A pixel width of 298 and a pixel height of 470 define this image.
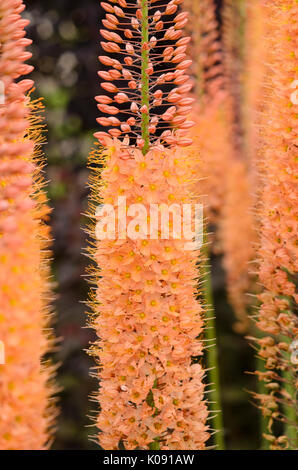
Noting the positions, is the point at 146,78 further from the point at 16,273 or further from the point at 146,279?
the point at 16,273

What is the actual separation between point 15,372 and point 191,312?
1.97 feet

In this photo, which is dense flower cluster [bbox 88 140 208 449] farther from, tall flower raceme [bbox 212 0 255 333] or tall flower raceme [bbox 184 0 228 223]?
tall flower raceme [bbox 212 0 255 333]

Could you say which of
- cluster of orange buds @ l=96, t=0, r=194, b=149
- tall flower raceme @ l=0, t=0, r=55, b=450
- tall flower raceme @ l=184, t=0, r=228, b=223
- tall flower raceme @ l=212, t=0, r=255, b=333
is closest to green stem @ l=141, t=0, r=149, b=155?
cluster of orange buds @ l=96, t=0, r=194, b=149

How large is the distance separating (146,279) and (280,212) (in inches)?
22.6

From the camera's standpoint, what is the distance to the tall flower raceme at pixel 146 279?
206cm

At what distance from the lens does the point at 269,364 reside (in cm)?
246

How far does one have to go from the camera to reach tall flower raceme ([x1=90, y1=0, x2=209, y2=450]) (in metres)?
2.06

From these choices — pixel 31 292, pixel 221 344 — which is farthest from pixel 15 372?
pixel 221 344

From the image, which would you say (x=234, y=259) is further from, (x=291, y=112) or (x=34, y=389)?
(x=34, y=389)

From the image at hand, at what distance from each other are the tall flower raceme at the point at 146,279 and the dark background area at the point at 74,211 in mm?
1921

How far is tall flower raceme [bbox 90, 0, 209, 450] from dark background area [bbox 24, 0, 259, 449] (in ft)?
6.30

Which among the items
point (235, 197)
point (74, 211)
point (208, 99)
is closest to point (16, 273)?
point (208, 99)

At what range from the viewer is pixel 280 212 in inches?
92.0

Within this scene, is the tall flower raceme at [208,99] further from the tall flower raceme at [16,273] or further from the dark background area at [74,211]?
the tall flower raceme at [16,273]
